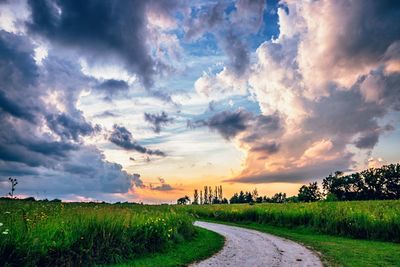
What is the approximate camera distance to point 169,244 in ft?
68.6

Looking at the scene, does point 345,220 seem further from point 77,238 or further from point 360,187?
point 360,187

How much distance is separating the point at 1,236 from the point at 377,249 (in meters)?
19.9

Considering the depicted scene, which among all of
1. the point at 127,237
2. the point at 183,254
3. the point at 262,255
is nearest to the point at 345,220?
the point at 262,255

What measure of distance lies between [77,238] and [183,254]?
640 cm

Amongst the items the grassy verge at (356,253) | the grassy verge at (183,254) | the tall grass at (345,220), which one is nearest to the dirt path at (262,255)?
the grassy verge at (183,254)

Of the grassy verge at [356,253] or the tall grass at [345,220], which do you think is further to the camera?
the tall grass at [345,220]

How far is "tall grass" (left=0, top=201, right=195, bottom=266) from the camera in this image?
1281cm

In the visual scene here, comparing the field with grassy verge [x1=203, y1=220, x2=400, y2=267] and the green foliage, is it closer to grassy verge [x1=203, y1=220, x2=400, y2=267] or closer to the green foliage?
grassy verge [x1=203, y1=220, x2=400, y2=267]

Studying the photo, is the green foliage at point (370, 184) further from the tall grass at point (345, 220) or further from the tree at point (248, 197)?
the tall grass at point (345, 220)

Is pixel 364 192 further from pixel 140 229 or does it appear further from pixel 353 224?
pixel 140 229

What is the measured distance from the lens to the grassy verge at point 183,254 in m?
16.6

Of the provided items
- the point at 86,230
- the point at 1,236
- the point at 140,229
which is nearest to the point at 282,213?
the point at 140,229

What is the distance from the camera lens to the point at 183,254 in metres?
19.2

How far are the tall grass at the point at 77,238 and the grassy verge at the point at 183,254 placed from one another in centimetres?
62
